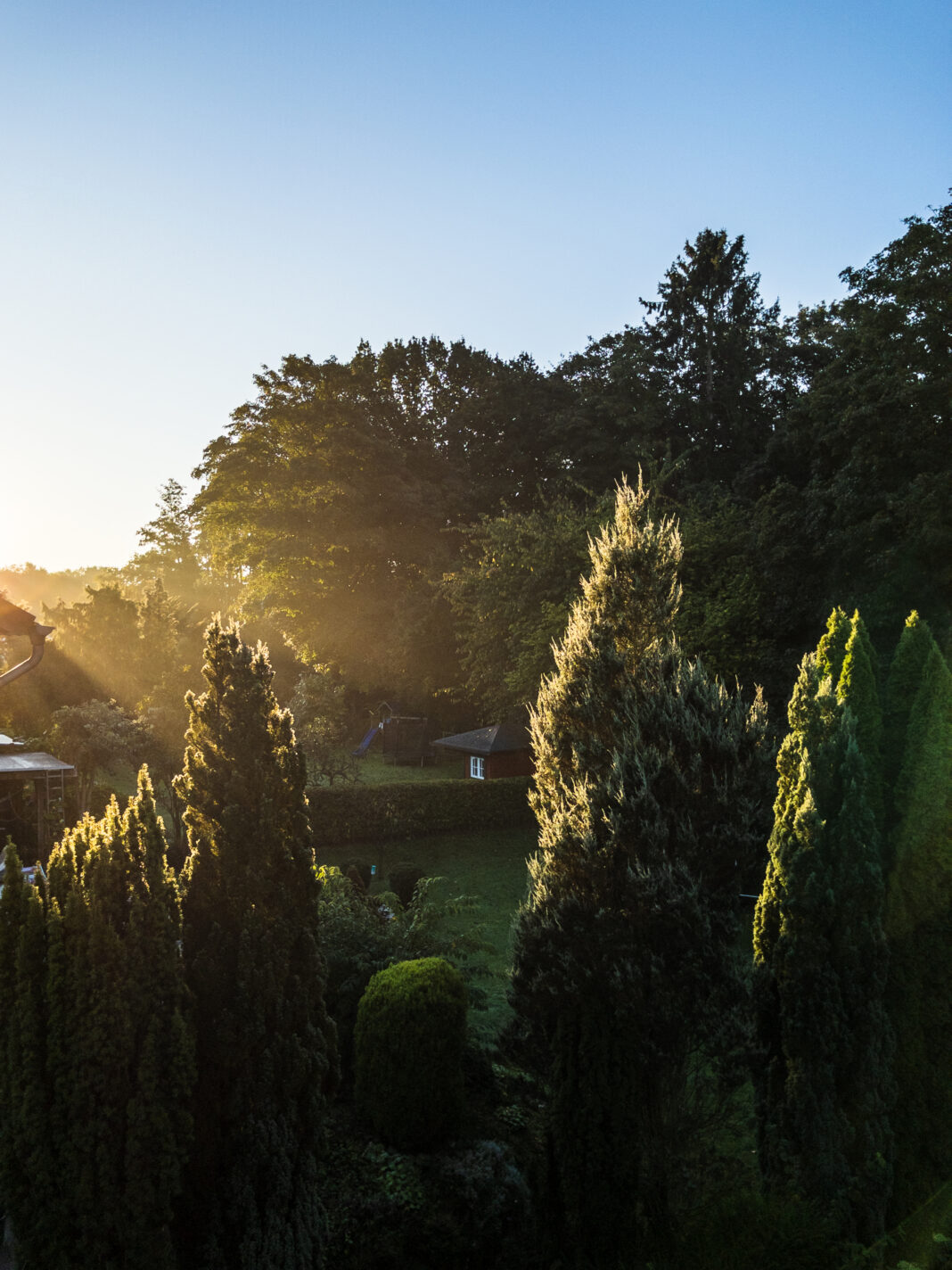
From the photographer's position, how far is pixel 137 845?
6.09m

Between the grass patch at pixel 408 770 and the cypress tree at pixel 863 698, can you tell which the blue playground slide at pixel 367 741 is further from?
the cypress tree at pixel 863 698

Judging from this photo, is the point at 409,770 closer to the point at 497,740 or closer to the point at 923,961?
the point at 497,740

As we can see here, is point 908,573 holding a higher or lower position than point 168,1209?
higher

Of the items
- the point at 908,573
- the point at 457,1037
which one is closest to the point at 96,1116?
the point at 457,1037

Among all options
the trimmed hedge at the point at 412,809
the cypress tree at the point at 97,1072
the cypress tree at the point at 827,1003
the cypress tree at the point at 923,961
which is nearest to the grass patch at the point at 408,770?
the trimmed hedge at the point at 412,809

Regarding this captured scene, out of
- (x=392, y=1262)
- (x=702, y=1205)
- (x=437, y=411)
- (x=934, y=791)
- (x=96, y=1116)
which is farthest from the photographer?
(x=437, y=411)

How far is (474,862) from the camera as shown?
23344 millimetres

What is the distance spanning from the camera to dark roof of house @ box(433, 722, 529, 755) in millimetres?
27641

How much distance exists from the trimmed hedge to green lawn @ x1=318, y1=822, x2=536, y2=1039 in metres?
0.28

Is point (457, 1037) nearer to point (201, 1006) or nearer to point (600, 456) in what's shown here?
point (201, 1006)

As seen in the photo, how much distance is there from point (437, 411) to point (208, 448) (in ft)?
35.3

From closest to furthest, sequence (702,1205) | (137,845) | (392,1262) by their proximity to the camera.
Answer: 1. (137,845)
2. (392,1262)
3. (702,1205)

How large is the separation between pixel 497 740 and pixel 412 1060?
19.3 m

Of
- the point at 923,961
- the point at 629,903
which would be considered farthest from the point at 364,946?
the point at 923,961
